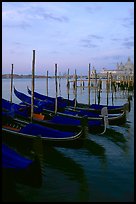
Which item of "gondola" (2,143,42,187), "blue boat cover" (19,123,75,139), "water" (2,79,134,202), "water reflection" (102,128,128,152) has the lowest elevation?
"water" (2,79,134,202)

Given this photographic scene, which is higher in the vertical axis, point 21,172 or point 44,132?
point 44,132

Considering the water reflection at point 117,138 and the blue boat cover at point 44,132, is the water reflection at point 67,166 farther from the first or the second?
the water reflection at point 117,138

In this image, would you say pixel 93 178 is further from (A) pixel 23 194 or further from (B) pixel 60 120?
(B) pixel 60 120

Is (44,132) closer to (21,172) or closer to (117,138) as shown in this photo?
(21,172)

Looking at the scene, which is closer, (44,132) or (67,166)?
(67,166)

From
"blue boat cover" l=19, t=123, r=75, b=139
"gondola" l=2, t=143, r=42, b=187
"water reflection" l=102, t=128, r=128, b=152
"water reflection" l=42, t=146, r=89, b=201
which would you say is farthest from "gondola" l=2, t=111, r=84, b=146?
"gondola" l=2, t=143, r=42, b=187

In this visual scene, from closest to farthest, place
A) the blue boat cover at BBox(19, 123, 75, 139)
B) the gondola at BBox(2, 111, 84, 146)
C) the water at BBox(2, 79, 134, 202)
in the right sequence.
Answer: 1. the water at BBox(2, 79, 134, 202)
2. the gondola at BBox(2, 111, 84, 146)
3. the blue boat cover at BBox(19, 123, 75, 139)

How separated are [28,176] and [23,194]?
66cm

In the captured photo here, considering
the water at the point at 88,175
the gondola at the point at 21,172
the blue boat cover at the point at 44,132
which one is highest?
the blue boat cover at the point at 44,132

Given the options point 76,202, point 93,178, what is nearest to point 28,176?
point 76,202

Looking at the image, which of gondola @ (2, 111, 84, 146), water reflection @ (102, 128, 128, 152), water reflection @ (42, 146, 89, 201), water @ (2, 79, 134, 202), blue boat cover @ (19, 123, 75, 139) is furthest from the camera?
water reflection @ (102, 128, 128, 152)

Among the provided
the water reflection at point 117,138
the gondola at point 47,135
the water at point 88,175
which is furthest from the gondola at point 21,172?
the water reflection at point 117,138

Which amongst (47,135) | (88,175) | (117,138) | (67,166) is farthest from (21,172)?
(117,138)

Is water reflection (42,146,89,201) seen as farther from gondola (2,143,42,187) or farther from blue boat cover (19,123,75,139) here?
gondola (2,143,42,187)
